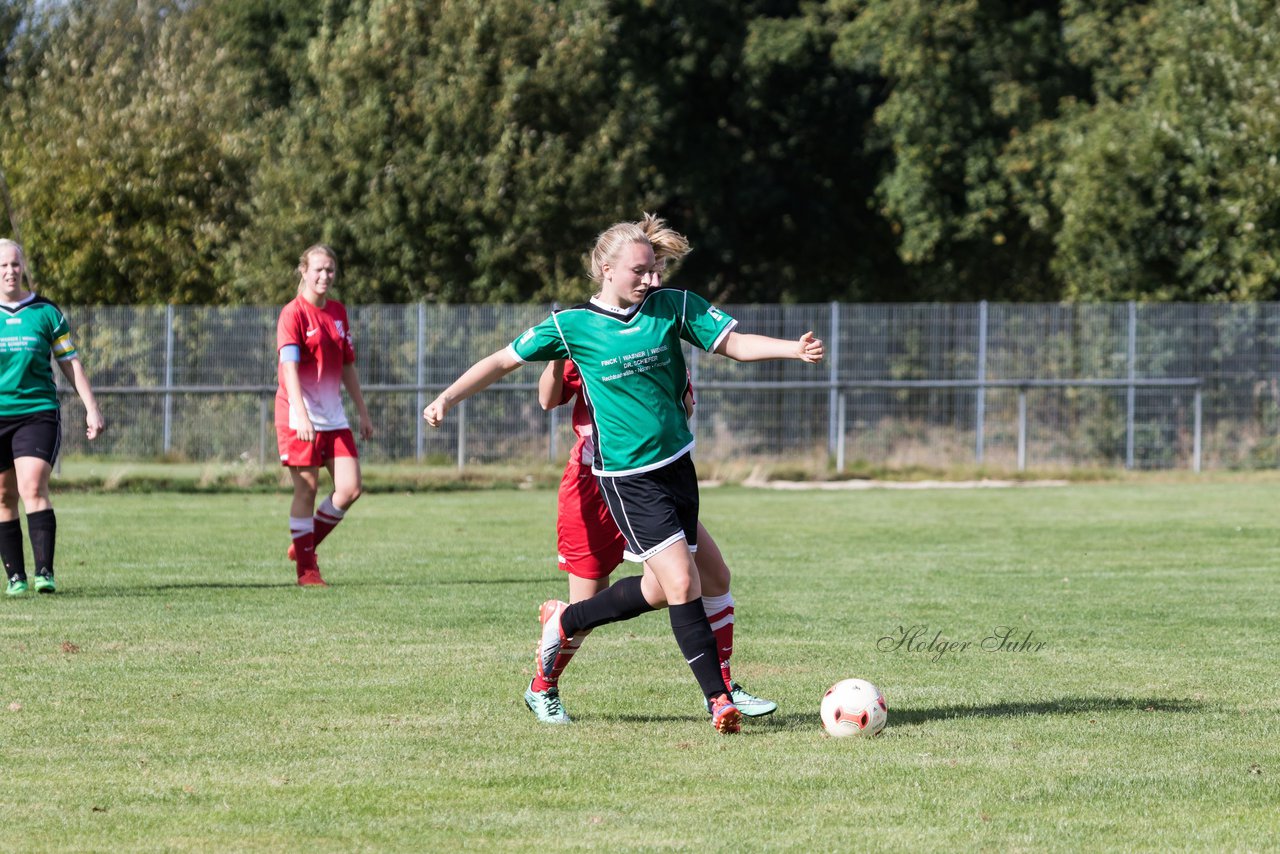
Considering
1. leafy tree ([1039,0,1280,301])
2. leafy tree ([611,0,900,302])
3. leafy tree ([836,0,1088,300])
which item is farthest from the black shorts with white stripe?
leafy tree ([836,0,1088,300])

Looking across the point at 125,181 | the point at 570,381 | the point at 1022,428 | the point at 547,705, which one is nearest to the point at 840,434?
the point at 1022,428

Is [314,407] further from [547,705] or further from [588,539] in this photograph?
[547,705]

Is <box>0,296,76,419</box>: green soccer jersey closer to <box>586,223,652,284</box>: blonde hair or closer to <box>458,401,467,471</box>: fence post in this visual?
<box>586,223,652,284</box>: blonde hair

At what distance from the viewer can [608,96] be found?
1310 inches

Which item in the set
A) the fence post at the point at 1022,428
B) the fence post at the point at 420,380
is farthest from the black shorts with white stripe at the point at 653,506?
the fence post at the point at 1022,428

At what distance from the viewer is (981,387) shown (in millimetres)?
25188

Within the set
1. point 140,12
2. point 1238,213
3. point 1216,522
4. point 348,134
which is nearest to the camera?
point 1216,522

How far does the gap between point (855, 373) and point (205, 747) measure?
20313 millimetres

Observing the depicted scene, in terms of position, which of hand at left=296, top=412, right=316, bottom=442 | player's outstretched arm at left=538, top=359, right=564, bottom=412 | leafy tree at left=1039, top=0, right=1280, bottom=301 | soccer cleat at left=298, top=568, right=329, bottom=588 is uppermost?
leafy tree at left=1039, top=0, right=1280, bottom=301

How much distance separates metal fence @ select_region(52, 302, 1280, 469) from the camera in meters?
25.0

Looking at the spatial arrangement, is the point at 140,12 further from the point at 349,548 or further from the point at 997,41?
the point at 349,548

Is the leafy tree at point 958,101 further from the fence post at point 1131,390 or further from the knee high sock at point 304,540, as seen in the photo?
the knee high sock at point 304,540

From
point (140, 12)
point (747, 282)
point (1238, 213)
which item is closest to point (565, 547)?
point (1238, 213)

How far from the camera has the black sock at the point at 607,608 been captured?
6359mm
